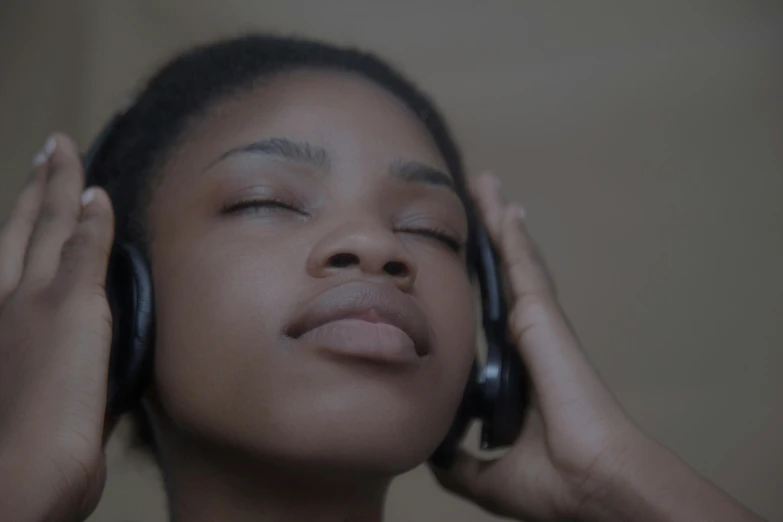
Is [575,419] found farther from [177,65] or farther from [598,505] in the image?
[177,65]

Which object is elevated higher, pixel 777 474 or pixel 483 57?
pixel 483 57

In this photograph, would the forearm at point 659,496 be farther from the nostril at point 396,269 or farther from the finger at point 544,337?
the nostril at point 396,269

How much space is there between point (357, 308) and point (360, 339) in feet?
0.11

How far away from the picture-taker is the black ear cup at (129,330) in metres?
0.72

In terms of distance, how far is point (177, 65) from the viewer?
3.26 ft

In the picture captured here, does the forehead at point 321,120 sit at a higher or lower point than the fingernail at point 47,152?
higher

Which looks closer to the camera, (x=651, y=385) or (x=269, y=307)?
(x=269, y=307)

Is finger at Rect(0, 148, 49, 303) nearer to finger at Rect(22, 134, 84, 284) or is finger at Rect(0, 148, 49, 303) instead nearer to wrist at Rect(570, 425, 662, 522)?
finger at Rect(22, 134, 84, 284)

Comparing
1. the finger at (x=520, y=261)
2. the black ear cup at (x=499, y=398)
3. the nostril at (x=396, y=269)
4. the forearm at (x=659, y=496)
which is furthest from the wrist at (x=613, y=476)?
the nostril at (x=396, y=269)

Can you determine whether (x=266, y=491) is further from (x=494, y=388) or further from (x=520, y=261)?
(x=520, y=261)

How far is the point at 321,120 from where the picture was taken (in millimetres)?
778

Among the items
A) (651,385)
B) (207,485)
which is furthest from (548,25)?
(207,485)

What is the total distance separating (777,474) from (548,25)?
94cm

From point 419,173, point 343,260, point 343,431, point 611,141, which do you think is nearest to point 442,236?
point 419,173
